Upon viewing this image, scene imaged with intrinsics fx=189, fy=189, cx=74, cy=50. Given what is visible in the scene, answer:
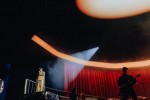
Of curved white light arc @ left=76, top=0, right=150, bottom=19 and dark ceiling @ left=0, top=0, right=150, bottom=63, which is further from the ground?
curved white light arc @ left=76, top=0, right=150, bottom=19

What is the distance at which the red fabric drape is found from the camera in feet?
44.6

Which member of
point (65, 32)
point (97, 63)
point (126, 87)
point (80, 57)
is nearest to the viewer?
point (126, 87)

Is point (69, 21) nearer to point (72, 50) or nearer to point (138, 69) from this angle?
point (72, 50)

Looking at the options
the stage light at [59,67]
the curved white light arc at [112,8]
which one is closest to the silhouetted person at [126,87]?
the curved white light arc at [112,8]

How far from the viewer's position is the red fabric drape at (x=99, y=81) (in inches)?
535

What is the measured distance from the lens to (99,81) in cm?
1466

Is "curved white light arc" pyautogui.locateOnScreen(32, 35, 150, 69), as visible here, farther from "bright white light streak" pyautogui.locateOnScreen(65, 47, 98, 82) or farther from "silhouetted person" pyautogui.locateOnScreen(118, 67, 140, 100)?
"silhouetted person" pyautogui.locateOnScreen(118, 67, 140, 100)

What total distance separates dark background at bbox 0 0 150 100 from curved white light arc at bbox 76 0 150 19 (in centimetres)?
34

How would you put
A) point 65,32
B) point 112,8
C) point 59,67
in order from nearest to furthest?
1. point 112,8
2. point 65,32
3. point 59,67

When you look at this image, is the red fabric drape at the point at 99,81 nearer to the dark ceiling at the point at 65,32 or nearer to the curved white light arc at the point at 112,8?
the dark ceiling at the point at 65,32

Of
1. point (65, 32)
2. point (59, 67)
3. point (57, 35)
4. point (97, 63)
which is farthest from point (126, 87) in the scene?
point (97, 63)

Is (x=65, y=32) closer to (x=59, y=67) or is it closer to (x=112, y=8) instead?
(x=112, y=8)

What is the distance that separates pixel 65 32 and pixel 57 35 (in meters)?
0.52

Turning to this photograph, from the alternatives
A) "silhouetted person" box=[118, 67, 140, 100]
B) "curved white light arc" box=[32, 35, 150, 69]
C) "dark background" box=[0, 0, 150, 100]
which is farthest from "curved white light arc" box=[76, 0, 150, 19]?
"silhouetted person" box=[118, 67, 140, 100]
